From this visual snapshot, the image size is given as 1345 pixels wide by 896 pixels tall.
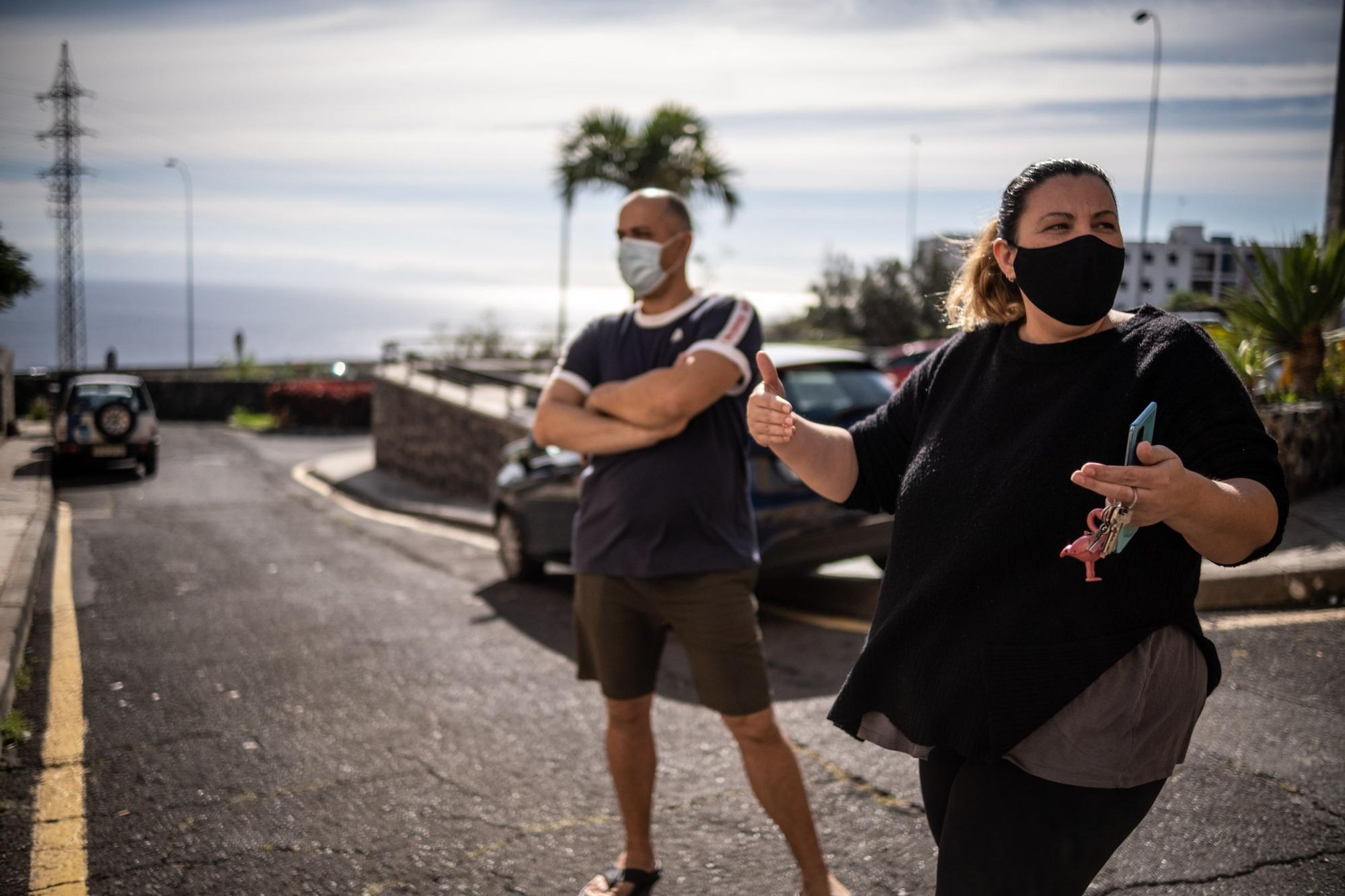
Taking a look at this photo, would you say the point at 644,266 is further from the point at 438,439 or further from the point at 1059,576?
the point at 438,439

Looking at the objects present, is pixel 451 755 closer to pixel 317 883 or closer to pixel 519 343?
pixel 317 883

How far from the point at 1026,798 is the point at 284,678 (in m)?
4.62

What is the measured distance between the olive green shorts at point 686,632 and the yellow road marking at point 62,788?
1.76m

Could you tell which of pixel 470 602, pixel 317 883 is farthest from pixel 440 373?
pixel 317 883

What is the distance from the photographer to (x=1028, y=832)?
1.95 metres

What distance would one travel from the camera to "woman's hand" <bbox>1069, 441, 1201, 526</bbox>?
1652 millimetres

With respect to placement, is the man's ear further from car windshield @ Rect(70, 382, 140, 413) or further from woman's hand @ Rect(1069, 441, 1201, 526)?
car windshield @ Rect(70, 382, 140, 413)

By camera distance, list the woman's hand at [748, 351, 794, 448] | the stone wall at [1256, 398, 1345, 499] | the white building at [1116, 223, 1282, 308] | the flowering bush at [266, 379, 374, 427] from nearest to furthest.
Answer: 1. the woman's hand at [748, 351, 794, 448]
2. the white building at [1116, 223, 1282, 308]
3. the stone wall at [1256, 398, 1345, 499]
4. the flowering bush at [266, 379, 374, 427]

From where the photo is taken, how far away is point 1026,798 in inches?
77.6

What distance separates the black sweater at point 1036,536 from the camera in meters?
1.93

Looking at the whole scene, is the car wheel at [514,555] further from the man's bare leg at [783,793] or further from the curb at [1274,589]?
the man's bare leg at [783,793]

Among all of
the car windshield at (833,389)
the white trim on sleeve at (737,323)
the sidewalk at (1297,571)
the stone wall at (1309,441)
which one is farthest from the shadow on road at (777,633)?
the stone wall at (1309,441)

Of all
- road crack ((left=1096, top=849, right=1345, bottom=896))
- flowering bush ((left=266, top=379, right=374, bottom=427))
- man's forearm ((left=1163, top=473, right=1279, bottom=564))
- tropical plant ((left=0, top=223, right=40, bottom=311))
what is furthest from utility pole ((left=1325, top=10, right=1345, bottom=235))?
flowering bush ((left=266, top=379, right=374, bottom=427))

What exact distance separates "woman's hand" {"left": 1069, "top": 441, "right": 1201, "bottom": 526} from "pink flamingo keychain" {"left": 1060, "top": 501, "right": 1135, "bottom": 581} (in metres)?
0.03
